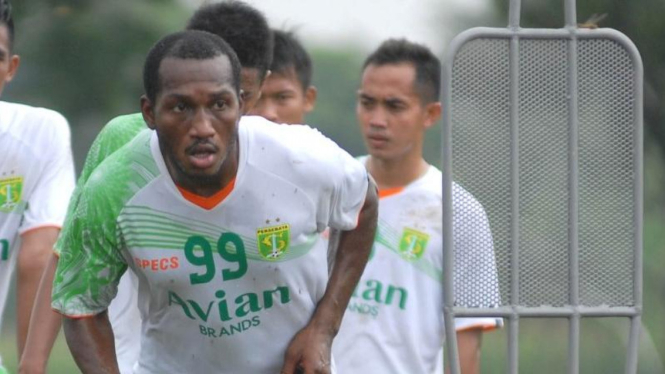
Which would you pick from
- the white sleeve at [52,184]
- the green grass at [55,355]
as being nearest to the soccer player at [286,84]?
the white sleeve at [52,184]

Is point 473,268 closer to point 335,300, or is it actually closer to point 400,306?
point 335,300

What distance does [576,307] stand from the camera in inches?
241

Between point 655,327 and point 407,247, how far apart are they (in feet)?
20.3

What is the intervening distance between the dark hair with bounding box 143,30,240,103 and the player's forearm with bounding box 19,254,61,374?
122cm

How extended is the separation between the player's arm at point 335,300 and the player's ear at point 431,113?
2.26 meters

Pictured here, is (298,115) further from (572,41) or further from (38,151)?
(572,41)

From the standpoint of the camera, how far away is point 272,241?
18.1 feet

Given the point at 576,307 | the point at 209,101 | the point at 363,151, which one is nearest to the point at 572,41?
the point at 576,307

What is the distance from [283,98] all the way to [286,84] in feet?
0.24

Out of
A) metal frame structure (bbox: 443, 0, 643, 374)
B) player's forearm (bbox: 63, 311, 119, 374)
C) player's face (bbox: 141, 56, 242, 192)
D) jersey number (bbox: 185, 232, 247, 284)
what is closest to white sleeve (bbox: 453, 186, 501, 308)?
metal frame structure (bbox: 443, 0, 643, 374)

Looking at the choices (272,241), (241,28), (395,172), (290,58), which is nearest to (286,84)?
(290,58)

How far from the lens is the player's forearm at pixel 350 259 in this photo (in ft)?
18.8

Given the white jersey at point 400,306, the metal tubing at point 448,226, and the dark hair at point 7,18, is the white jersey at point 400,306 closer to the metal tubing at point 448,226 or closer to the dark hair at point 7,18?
the metal tubing at point 448,226

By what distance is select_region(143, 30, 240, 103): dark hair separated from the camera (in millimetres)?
5426
